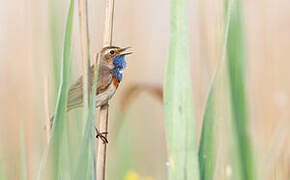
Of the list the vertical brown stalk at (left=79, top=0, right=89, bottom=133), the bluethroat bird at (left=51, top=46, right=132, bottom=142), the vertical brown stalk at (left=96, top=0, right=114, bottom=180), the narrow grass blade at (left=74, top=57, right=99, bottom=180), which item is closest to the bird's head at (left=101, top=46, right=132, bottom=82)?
the bluethroat bird at (left=51, top=46, right=132, bottom=142)

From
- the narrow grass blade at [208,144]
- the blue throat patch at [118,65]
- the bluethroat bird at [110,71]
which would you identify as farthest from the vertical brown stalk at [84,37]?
the blue throat patch at [118,65]

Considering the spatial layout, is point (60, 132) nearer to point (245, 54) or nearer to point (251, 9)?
point (245, 54)

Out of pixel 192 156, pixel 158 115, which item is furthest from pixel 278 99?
pixel 192 156

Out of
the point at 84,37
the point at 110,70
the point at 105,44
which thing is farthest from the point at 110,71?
the point at 84,37

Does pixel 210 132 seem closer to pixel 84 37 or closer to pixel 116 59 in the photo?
pixel 84 37

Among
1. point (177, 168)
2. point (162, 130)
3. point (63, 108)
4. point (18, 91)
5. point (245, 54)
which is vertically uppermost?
point (245, 54)
